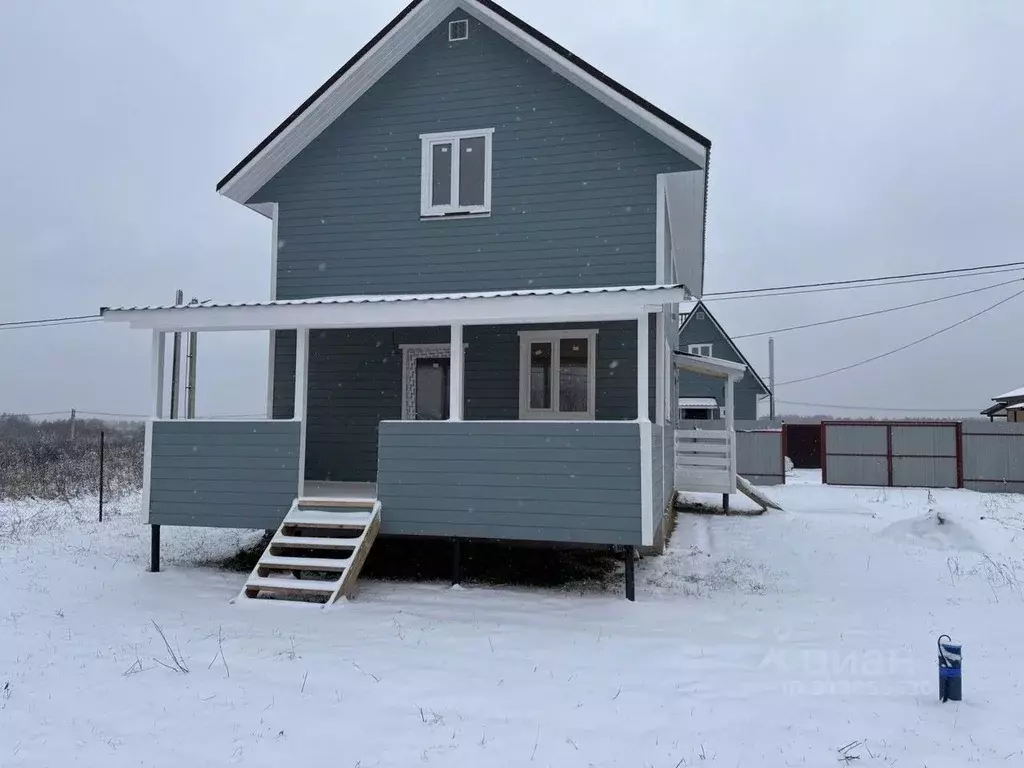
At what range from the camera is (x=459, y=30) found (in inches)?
457

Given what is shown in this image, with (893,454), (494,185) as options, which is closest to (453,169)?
(494,185)

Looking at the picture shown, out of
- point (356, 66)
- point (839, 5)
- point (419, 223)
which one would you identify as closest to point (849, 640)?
point (419, 223)

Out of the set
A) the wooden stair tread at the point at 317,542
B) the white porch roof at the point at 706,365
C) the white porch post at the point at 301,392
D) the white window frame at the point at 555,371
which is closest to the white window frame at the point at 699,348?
the white porch roof at the point at 706,365

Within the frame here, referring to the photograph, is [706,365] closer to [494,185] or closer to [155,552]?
[494,185]

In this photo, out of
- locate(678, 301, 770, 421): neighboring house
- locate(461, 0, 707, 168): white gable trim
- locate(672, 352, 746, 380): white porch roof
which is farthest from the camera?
locate(678, 301, 770, 421): neighboring house

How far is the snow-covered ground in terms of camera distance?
475 cm

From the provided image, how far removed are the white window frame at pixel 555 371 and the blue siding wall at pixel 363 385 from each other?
4.0 inches

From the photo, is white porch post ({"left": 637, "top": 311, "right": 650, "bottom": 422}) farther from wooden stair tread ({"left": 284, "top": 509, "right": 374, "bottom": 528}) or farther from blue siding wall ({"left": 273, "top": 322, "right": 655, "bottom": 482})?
wooden stair tread ({"left": 284, "top": 509, "right": 374, "bottom": 528})

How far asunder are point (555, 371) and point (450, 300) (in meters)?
2.78

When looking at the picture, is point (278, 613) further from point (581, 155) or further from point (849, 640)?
point (581, 155)

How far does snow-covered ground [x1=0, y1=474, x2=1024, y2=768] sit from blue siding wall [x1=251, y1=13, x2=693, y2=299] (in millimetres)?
4684

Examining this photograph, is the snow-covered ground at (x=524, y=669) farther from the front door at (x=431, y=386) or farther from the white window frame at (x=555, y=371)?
the front door at (x=431, y=386)

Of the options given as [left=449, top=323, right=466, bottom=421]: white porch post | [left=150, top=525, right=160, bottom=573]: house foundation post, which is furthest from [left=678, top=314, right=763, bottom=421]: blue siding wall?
[left=150, top=525, right=160, bottom=573]: house foundation post

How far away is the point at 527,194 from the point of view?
37.0ft
